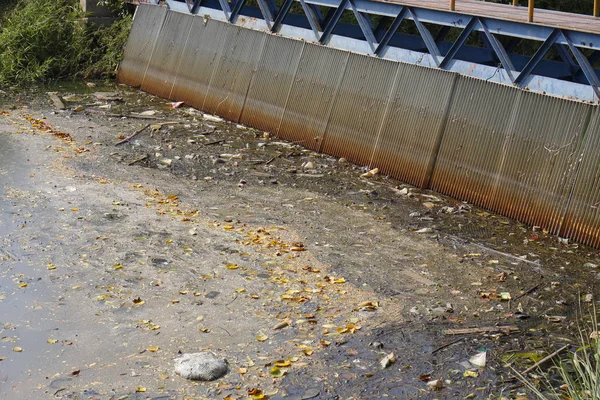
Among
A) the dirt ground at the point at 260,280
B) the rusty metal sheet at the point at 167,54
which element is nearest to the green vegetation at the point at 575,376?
the dirt ground at the point at 260,280

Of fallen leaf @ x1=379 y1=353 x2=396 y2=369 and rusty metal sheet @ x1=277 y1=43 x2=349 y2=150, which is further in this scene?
rusty metal sheet @ x1=277 y1=43 x2=349 y2=150

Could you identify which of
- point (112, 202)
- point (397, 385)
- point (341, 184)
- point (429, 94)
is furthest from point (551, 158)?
point (112, 202)

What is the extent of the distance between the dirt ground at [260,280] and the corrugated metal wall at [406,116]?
0.32m

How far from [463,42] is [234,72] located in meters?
4.76

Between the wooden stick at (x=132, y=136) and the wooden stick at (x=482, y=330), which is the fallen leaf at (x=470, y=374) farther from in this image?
the wooden stick at (x=132, y=136)

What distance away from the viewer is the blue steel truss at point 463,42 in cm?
928

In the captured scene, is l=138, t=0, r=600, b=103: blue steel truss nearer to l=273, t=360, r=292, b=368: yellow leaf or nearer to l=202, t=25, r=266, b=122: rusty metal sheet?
l=202, t=25, r=266, b=122: rusty metal sheet

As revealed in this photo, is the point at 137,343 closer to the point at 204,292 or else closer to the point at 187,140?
the point at 204,292

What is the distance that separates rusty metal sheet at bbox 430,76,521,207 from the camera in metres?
9.83

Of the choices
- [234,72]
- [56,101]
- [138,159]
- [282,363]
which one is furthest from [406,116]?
[56,101]

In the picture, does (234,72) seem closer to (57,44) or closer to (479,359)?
(57,44)

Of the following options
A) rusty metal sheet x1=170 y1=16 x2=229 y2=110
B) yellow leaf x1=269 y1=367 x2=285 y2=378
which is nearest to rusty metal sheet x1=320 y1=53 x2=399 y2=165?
rusty metal sheet x1=170 y1=16 x2=229 y2=110

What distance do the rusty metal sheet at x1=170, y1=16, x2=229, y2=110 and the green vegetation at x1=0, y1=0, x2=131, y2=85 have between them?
255 cm

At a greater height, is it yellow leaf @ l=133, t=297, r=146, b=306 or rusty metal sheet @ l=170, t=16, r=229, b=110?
rusty metal sheet @ l=170, t=16, r=229, b=110
